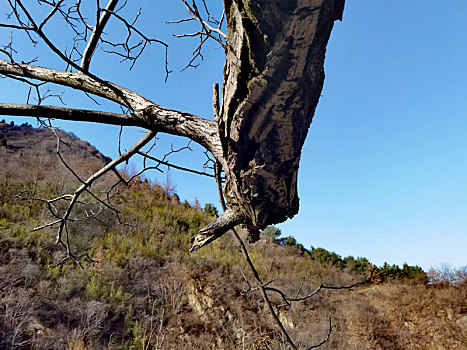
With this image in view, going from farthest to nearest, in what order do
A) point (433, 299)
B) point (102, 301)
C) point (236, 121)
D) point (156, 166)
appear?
point (433, 299) → point (102, 301) → point (156, 166) → point (236, 121)

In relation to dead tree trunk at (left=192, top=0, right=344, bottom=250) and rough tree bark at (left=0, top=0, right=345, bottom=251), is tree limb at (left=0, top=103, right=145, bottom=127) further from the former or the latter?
dead tree trunk at (left=192, top=0, right=344, bottom=250)

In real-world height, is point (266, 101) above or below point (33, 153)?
below

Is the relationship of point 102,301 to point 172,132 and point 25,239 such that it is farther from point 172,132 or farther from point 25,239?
point 172,132

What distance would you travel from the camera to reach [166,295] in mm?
4844

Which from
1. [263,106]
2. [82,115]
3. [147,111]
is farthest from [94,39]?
[263,106]

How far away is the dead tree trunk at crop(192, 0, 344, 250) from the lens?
1.84 ft

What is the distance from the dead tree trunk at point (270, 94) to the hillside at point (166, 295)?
2.78 metres

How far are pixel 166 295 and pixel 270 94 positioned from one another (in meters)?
5.13

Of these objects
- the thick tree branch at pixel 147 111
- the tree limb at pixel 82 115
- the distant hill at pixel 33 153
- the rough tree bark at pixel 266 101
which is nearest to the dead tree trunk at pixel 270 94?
the rough tree bark at pixel 266 101

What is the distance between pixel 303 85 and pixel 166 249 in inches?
246

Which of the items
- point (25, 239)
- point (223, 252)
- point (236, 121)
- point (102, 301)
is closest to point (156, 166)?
point (236, 121)

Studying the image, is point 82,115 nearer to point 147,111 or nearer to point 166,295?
point 147,111

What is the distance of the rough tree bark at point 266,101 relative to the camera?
0.56 m

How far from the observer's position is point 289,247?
9234 millimetres
